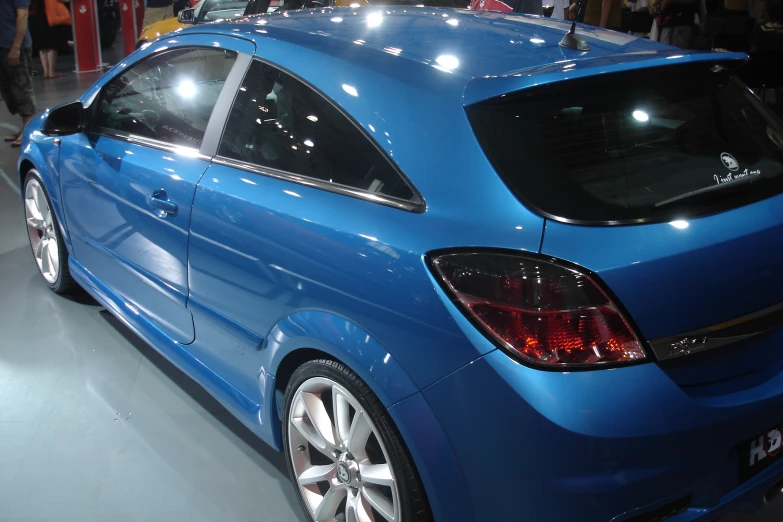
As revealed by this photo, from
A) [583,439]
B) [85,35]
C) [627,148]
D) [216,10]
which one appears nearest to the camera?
[583,439]

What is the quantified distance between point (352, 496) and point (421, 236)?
30.4 inches

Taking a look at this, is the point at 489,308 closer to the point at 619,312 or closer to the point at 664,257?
the point at 619,312

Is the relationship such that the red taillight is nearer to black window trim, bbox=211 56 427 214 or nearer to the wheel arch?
black window trim, bbox=211 56 427 214

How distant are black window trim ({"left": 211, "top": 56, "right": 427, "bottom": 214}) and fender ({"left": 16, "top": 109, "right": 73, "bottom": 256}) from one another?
50.0 inches

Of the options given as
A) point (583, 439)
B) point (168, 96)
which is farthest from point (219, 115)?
point (583, 439)

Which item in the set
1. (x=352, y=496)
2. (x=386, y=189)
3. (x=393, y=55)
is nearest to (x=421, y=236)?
(x=386, y=189)

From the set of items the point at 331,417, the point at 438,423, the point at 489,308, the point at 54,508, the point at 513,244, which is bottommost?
the point at 54,508

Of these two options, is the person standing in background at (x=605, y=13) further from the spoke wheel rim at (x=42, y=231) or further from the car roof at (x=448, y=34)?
the spoke wheel rim at (x=42, y=231)

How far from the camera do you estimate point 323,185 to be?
186 centimetres

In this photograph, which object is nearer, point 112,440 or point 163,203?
point 163,203

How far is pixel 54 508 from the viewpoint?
2297 millimetres

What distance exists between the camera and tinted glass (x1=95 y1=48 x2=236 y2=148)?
240 cm

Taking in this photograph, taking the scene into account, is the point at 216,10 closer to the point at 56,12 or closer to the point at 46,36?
the point at 56,12

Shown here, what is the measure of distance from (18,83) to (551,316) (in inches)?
262
